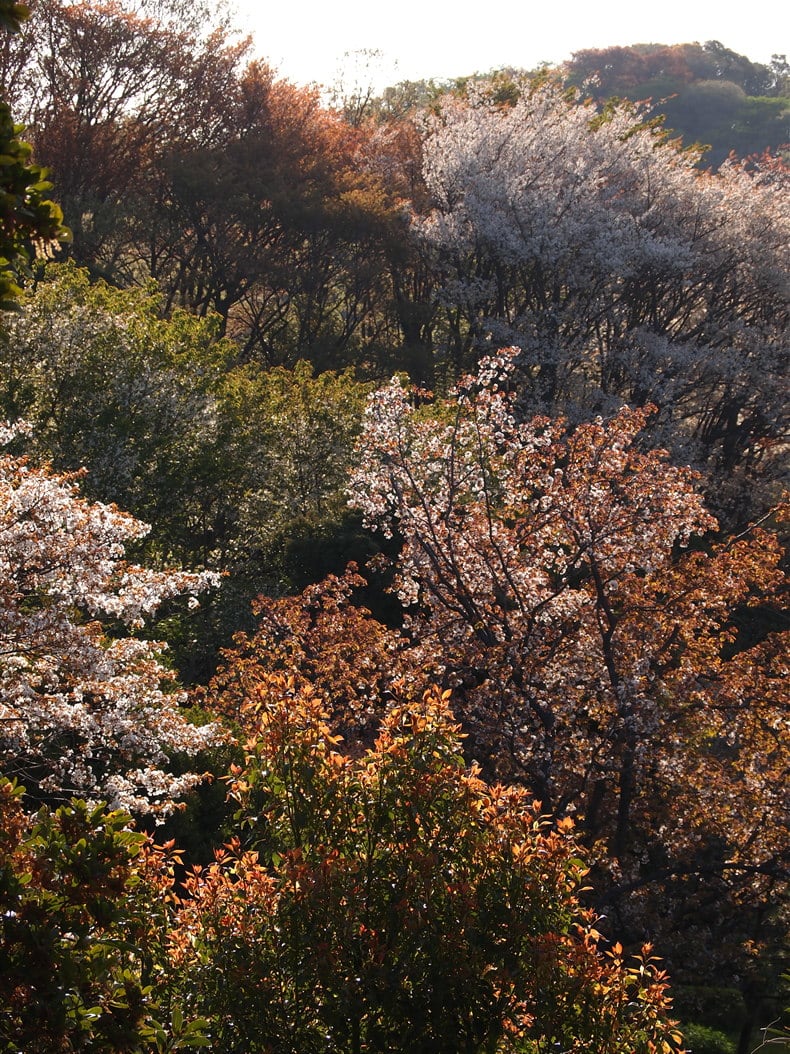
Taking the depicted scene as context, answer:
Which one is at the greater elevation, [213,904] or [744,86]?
[744,86]

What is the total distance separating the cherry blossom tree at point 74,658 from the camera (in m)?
7.71

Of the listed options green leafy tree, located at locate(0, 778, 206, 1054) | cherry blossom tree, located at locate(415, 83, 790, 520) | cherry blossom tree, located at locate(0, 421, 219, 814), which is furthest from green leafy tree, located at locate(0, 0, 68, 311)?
cherry blossom tree, located at locate(415, 83, 790, 520)

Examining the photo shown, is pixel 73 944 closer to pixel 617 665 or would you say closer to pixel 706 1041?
pixel 617 665

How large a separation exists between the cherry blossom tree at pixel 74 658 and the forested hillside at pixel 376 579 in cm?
5

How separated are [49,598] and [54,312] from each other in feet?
28.0

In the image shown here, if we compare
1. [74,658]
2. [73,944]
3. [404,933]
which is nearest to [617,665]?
[74,658]

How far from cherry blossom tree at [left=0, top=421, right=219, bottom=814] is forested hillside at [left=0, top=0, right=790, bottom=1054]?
5cm

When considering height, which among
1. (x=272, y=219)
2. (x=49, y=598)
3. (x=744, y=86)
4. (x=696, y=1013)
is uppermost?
(x=744, y=86)

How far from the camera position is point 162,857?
437 centimetres

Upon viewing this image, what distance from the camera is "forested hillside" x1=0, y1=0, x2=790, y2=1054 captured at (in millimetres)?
3811

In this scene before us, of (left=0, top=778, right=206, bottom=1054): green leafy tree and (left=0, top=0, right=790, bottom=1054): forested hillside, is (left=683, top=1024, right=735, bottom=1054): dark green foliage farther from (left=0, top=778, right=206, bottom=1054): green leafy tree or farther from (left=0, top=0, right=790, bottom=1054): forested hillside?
(left=0, top=778, right=206, bottom=1054): green leafy tree

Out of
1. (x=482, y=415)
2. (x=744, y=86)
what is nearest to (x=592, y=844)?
(x=482, y=415)

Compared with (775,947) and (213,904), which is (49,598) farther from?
(775,947)

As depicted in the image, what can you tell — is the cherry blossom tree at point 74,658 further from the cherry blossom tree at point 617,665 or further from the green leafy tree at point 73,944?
the green leafy tree at point 73,944
